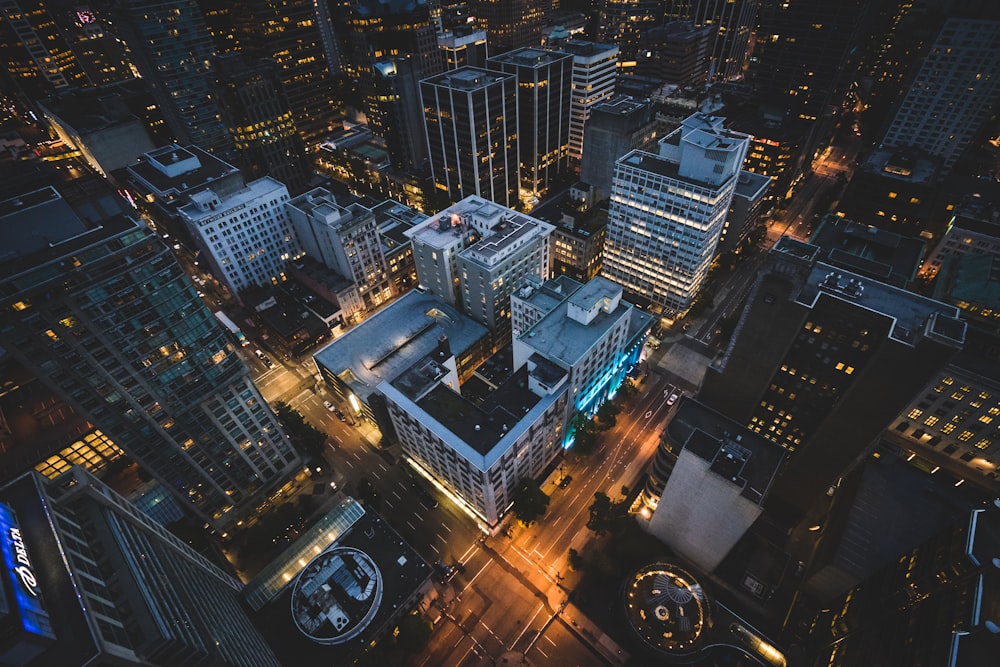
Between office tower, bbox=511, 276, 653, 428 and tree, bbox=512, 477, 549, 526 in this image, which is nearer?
tree, bbox=512, 477, 549, 526

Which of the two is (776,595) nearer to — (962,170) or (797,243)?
(797,243)

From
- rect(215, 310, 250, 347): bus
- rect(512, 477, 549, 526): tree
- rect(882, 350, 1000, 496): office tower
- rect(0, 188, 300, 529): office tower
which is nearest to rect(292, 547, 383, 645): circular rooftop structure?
rect(0, 188, 300, 529): office tower

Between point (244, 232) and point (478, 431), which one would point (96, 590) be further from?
point (244, 232)

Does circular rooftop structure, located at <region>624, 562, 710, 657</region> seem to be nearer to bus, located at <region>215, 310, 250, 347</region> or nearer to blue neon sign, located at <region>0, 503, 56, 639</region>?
blue neon sign, located at <region>0, 503, 56, 639</region>

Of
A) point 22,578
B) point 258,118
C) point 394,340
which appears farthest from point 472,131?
point 22,578

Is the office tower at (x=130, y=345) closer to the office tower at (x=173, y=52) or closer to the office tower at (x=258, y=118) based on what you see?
the office tower at (x=258, y=118)

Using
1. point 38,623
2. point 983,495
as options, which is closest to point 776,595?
point 983,495

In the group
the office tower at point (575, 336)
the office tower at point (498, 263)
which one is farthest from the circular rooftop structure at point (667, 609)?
the office tower at point (498, 263)
